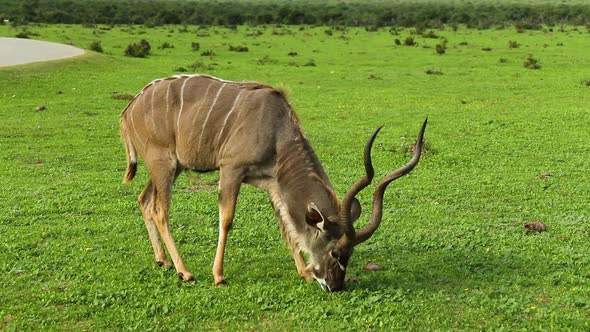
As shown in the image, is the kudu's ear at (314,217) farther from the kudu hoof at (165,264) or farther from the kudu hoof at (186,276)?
the kudu hoof at (165,264)

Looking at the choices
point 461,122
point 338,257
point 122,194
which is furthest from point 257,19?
point 338,257

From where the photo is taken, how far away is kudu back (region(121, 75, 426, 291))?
6.22 metres

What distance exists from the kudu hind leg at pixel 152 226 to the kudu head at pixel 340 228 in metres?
1.69

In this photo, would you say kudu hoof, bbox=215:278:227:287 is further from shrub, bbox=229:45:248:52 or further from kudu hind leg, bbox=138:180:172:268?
shrub, bbox=229:45:248:52

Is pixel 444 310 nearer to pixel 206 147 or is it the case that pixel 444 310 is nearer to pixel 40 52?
pixel 206 147

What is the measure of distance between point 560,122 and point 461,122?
6.96ft

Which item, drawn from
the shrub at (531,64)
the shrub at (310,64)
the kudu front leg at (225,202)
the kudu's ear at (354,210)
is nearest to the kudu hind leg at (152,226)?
the kudu front leg at (225,202)

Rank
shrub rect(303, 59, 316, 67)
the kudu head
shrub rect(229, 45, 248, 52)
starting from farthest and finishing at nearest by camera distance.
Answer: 1. shrub rect(229, 45, 248, 52)
2. shrub rect(303, 59, 316, 67)
3. the kudu head

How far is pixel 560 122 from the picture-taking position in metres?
15.2

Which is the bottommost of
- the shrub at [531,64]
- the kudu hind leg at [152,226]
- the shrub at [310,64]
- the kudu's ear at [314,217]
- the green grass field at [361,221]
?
the shrub at [310,64]

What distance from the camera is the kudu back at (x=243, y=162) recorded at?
6.22 m

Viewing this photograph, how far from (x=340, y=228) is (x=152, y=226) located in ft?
7.24

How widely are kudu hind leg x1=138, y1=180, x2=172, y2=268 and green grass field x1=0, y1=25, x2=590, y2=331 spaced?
143 millimetres

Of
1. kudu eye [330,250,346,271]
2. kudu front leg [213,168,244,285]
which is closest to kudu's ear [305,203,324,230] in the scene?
kudu eye [330,250,346,271]
